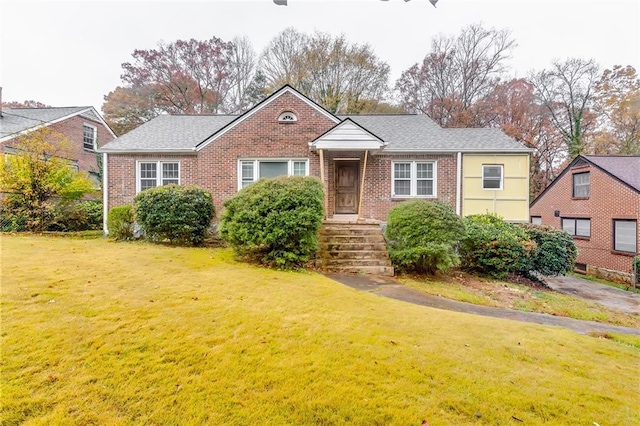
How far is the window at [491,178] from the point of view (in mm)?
12422

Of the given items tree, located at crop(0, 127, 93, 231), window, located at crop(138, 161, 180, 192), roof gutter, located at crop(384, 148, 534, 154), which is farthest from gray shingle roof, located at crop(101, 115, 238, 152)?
roof gutter, located at crop(384, 148, 534, 154)

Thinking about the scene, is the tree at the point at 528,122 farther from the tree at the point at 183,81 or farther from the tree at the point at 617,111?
the tree at the point at 183,81

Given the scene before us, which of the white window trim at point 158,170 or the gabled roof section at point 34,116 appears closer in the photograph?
the white window trim at point 158,170

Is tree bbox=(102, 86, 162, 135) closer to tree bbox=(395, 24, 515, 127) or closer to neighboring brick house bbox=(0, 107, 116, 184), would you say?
neighboring brick house bbox=(0, 107, 116, 184)

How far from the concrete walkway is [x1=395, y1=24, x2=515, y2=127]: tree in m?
25.8

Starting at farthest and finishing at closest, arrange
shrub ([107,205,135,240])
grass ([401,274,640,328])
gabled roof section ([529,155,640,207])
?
gabled roof section ([529,155,640,207])
shrub ([107,205,135,240])
grass ([401,274,640,328])

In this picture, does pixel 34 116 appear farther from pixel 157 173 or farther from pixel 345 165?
pixel 345 165

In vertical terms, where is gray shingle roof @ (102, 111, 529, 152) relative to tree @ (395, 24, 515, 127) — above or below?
below

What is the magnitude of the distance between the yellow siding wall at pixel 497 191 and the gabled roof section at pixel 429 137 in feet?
1.40

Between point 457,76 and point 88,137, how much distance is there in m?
32.9

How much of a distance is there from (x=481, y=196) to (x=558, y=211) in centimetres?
1188

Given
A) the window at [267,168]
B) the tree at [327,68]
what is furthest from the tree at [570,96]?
the window at [267,168]

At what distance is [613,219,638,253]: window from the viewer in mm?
14883

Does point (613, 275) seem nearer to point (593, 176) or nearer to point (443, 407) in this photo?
point (593, 176)
